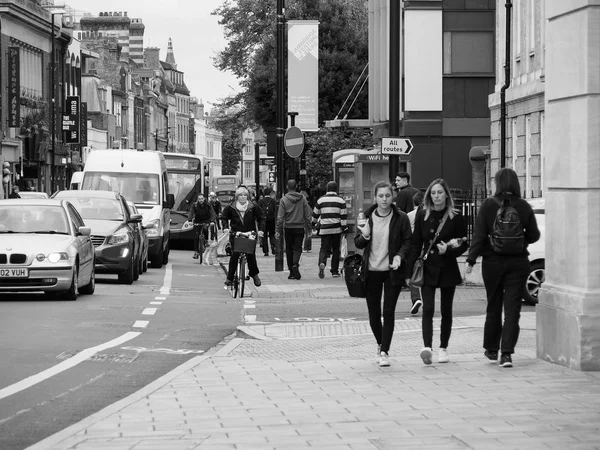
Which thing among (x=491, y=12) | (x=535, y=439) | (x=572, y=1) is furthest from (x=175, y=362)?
(x=491, y=12)

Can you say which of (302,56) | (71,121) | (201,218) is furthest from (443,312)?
(71,121)

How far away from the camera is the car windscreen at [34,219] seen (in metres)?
21.1

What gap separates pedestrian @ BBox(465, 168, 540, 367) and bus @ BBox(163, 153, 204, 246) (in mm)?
34986

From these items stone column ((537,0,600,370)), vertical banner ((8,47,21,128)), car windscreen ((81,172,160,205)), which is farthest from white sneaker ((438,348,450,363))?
vertical banner ((8,47,21,128))

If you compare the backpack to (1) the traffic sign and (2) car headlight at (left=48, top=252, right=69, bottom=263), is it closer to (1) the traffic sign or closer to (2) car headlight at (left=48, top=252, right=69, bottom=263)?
(2) car headlight at (left=48, top=252, right=69, bottom=263)

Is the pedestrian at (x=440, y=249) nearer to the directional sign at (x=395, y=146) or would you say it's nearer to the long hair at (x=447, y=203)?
the long hair at (x=447, y=203)

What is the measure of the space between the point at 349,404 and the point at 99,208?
59.3ft

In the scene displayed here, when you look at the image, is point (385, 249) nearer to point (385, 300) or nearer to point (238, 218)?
point (385, 300)

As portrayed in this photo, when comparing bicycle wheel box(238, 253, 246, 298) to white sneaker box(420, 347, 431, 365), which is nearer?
white sneaker box(420, 347, 431, 365)

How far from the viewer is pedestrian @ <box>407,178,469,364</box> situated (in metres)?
12.3

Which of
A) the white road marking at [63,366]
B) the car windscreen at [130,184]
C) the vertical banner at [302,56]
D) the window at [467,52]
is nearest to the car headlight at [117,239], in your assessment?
the car windscreen at [130,184]

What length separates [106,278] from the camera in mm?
27672

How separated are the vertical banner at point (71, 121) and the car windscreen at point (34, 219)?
232ft

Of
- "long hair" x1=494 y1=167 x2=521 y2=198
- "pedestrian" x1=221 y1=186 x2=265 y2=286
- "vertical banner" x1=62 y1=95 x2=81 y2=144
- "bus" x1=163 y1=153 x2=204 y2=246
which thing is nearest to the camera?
"long hair" x1=494 y1=167 x2=521 y2=198
